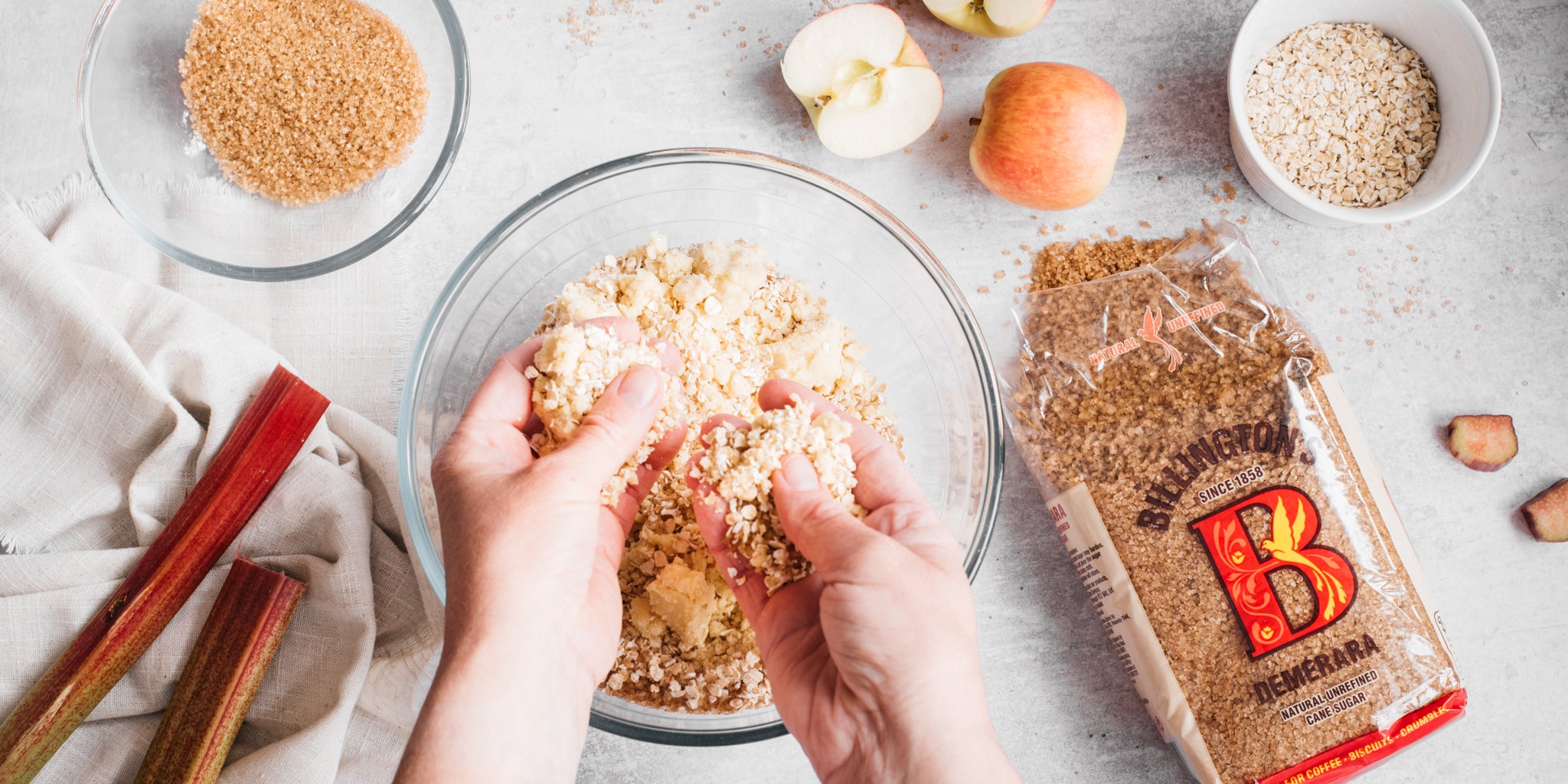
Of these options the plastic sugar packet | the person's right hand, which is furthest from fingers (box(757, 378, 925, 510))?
the plastic sugar packet

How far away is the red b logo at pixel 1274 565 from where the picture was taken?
55.1 inches

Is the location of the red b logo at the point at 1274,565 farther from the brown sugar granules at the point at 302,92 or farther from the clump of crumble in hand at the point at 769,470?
the brown sugar granules at the point at 302,92

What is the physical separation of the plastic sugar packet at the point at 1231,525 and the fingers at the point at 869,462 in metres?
0.42

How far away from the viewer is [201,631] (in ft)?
4.48

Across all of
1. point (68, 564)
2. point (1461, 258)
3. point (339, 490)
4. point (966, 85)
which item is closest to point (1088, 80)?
point (966, 85)

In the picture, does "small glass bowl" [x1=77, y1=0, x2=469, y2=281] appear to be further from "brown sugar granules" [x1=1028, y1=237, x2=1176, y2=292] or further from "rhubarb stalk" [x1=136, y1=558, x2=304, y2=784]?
"brown sugar granules" [x1=1028, y1=237, x2=1176, y2=292]

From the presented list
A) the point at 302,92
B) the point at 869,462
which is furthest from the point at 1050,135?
the point at 302,92

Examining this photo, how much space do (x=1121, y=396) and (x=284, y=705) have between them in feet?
4.71

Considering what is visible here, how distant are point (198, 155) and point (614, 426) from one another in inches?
44.4

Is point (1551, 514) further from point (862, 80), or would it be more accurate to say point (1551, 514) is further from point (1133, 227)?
point (862, 80)

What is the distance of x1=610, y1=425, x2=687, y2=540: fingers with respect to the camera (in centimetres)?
122

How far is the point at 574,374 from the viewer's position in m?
1.12

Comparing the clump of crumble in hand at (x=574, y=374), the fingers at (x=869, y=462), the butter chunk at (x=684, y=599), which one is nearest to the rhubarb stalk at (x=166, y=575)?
the clump of crumble in hand at (x=574, y=374)

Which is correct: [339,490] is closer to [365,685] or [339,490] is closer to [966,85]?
[365,685]
